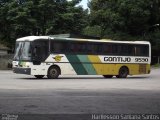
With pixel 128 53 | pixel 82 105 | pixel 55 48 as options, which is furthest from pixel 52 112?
pixel 128 53

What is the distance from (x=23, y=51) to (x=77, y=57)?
3.71 m

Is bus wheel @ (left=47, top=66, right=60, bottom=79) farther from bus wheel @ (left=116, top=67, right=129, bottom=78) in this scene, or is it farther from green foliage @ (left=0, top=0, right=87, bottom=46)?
green foliage @ (left=0, top=0, right=87, bottom=46)

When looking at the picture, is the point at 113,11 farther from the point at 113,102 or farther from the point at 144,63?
the point at 113,102

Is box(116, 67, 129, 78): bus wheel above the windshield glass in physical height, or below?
below

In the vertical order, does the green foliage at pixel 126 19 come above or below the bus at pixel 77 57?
above

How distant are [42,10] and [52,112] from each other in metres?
47.5

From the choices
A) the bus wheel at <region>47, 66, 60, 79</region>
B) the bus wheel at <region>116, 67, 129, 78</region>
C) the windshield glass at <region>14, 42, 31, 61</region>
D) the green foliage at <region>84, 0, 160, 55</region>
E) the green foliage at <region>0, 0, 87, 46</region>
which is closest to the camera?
the windshield glass at <region>14, 42, 31, 61</region>

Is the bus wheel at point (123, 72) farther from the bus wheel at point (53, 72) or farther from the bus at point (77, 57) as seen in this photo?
the bus wheel at point (53, 72)

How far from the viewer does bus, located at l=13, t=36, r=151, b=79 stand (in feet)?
108

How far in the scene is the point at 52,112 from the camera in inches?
527

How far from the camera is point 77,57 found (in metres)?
34.6

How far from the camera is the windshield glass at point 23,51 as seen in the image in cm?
3297

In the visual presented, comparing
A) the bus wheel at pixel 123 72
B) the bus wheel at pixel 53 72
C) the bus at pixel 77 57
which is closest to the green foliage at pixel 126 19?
the bus at pixel 77 57

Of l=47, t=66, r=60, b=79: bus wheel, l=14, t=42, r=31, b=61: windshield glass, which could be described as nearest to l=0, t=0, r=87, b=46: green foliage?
l=14, t=42, r=31, b=61: windshield glass
